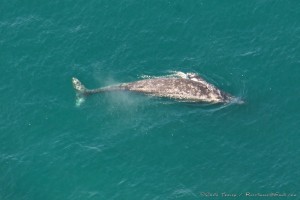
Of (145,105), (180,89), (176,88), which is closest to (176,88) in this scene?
(176,88)

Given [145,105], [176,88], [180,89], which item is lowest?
[145,105]

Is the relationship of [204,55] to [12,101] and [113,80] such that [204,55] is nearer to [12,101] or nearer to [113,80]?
[113,80]

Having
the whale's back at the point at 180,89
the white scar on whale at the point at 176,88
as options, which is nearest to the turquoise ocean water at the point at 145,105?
the white scar on whale at the point at 176,88

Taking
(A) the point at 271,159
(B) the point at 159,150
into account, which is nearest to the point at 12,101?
(B) the point at 159,150

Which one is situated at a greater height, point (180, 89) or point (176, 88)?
point (176, 88)

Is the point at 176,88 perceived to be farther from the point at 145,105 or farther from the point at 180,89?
the point at 145,105

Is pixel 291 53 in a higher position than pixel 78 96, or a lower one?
higher

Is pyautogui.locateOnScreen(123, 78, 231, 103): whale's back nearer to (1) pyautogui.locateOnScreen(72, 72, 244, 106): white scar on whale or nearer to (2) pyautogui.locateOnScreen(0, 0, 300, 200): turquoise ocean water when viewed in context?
(1) pyautogui.locateOnScreen(72, 72, 244, 106): white scar on whale
